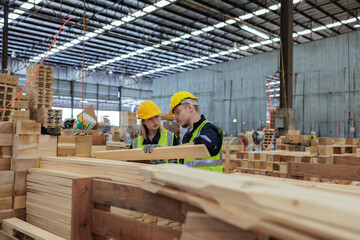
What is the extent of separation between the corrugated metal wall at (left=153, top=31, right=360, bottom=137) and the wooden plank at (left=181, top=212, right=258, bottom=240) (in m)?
20.3

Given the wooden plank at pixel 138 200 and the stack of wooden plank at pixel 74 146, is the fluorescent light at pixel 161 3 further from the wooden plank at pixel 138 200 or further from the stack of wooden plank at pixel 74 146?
the wooden plank at pixel 138 200

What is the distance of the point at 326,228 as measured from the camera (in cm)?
77

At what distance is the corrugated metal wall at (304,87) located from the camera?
63.0 ft

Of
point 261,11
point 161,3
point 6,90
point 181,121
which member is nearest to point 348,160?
point 181,121

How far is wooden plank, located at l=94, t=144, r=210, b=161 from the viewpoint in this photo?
2.17 metres

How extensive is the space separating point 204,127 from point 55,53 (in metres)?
22.2

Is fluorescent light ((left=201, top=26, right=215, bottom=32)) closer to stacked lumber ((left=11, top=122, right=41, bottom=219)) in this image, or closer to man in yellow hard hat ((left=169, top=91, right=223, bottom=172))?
man in yellow hard hat ((left=169, top=91, right=223, bottom=172))

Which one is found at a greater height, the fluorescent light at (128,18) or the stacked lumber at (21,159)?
the fluorescent light at (128,18)

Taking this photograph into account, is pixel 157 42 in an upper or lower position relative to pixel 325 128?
upper

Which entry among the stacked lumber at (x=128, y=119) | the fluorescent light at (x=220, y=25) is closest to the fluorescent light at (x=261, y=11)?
the fluorescent light at (x=220, y=25)

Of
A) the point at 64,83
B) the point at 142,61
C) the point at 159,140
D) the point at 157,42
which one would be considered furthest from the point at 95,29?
the point at 159,140

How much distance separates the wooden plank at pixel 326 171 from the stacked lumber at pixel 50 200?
8.54 feet

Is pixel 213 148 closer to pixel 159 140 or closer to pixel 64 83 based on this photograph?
pixel 159 140

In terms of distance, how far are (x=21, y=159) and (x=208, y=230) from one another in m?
2.45
